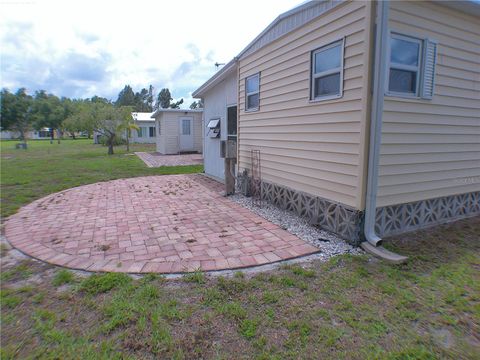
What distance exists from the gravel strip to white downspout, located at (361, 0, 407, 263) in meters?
0.24

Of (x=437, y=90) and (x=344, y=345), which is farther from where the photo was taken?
(x=437, y=90)

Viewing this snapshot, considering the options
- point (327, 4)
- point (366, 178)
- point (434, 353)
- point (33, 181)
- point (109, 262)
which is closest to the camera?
point (434, 353)

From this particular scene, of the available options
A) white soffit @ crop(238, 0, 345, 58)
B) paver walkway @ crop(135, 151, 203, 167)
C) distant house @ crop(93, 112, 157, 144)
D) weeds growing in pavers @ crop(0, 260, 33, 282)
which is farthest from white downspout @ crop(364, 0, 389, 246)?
distant house @ crop(93, 112, 157, 144)

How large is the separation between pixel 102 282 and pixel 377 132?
3.39m

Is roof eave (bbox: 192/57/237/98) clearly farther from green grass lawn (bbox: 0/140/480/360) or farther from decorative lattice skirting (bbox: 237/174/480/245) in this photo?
green grass lawn (bbox: 0/140/480/360)

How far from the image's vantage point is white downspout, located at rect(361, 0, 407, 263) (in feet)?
10.7

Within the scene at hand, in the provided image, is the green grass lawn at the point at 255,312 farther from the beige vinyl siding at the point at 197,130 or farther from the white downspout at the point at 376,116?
the beige vinyl siding at the point at 197,130

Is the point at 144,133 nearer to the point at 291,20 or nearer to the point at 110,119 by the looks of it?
the point at 110,119

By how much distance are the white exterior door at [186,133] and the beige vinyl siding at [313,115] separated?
12210mm

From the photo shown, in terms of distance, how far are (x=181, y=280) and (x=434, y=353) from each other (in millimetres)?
2120

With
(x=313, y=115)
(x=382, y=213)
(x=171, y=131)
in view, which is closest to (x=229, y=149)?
(x=313, y=115)

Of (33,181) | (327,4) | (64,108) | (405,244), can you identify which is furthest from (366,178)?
(64,108)

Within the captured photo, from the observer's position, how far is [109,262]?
325cm

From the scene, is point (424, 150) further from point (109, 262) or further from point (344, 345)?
point (109, 262)
